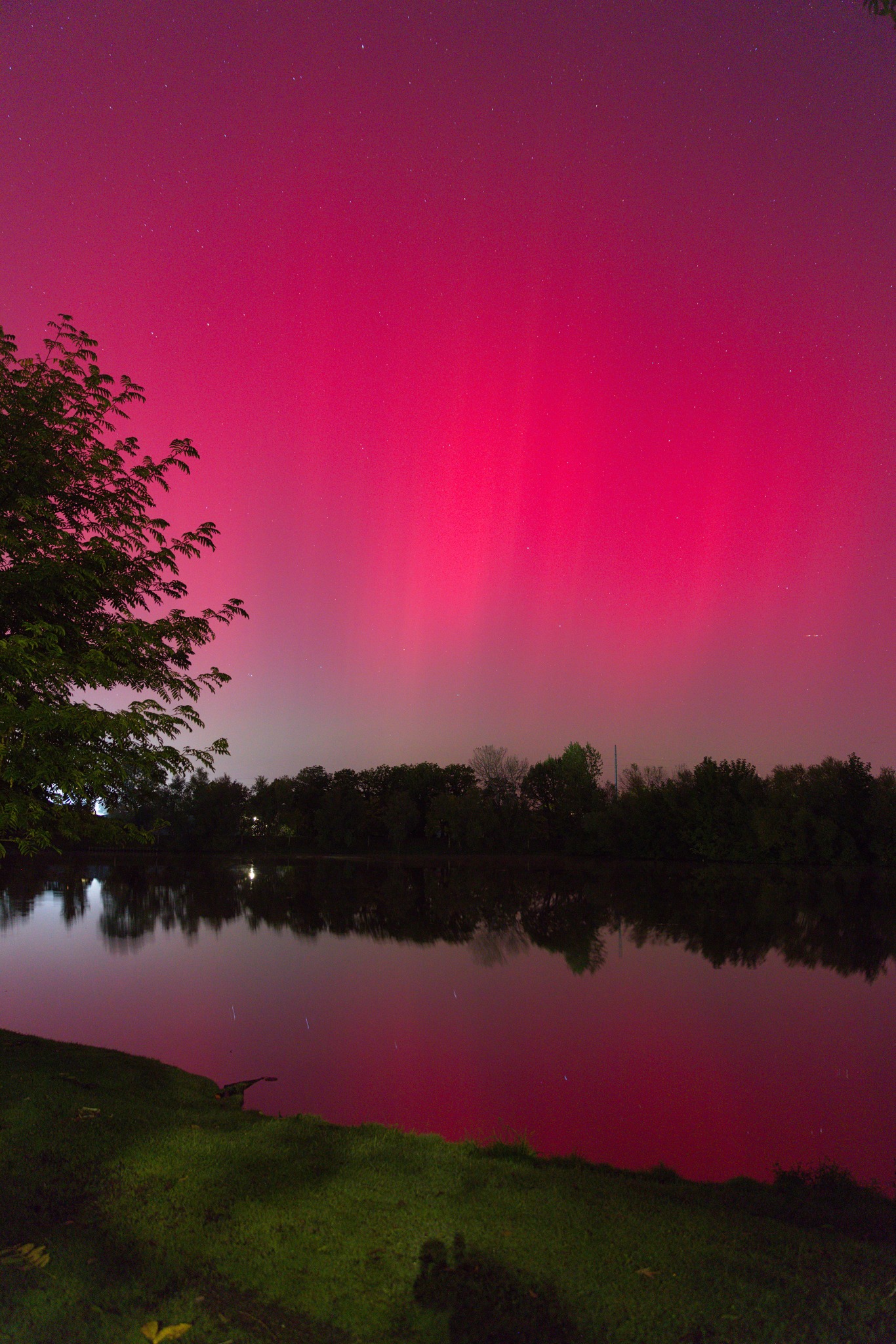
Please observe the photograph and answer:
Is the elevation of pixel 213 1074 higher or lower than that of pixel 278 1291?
lower

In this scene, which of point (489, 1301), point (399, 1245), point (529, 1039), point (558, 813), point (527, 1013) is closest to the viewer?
point (489, 1301)

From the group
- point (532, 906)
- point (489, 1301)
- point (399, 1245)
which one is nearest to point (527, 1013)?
point (399, 1245)

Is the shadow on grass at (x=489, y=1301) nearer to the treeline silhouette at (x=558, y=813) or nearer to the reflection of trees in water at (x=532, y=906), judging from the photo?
the reflection of trees in water at (x=532, y=906)

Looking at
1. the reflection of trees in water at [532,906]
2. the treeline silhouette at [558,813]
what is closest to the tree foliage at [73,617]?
the reflection of trees in water at [532,906]

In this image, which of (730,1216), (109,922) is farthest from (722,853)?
(730,1216)

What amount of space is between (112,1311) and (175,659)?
7.28 m

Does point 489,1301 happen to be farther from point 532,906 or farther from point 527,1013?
point 532,906

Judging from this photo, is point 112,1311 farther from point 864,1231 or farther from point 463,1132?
point 463,1132

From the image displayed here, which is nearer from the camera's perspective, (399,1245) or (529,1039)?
(399,1245)

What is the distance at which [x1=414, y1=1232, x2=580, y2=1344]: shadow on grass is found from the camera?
4.61 metres

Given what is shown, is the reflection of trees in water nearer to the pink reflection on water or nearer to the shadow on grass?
→ the pink reflection on water

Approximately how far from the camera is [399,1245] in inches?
216

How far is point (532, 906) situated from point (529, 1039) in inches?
1154

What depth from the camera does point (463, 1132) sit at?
430 inches
